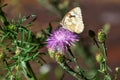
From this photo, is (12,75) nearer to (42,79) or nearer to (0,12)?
(0,12)

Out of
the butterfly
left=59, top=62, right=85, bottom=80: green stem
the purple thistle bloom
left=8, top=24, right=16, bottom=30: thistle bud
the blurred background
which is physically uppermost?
the butterfly

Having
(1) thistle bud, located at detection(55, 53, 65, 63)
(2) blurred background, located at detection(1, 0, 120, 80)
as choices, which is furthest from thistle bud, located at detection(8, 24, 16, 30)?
(2) blurred background, located at detection(1, 0, 120, 80)

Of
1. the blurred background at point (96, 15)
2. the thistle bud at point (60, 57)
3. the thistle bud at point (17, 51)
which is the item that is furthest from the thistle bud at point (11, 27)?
the blurred background at point (96, 15)

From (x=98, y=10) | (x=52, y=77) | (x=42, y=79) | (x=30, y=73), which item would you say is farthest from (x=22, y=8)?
(x=30, y=73)

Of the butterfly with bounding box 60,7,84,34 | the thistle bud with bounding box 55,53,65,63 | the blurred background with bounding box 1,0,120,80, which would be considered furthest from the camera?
the blurred background with bounding box 1,0,120,80

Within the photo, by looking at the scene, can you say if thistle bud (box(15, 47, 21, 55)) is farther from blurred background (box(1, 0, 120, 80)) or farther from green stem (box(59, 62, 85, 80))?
blurred background (box(1, 0, 120, 80))

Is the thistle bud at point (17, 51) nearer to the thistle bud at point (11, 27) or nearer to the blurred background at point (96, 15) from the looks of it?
the thistle bud at point (11, 27)

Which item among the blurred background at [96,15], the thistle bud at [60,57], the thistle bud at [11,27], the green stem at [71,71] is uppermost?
the thistle bud at [11,27]

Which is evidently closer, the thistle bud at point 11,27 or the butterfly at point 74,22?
the butterfly at point 74,22

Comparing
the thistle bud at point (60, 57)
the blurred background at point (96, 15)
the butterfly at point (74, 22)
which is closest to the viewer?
the butterfly at point (74, 22)
